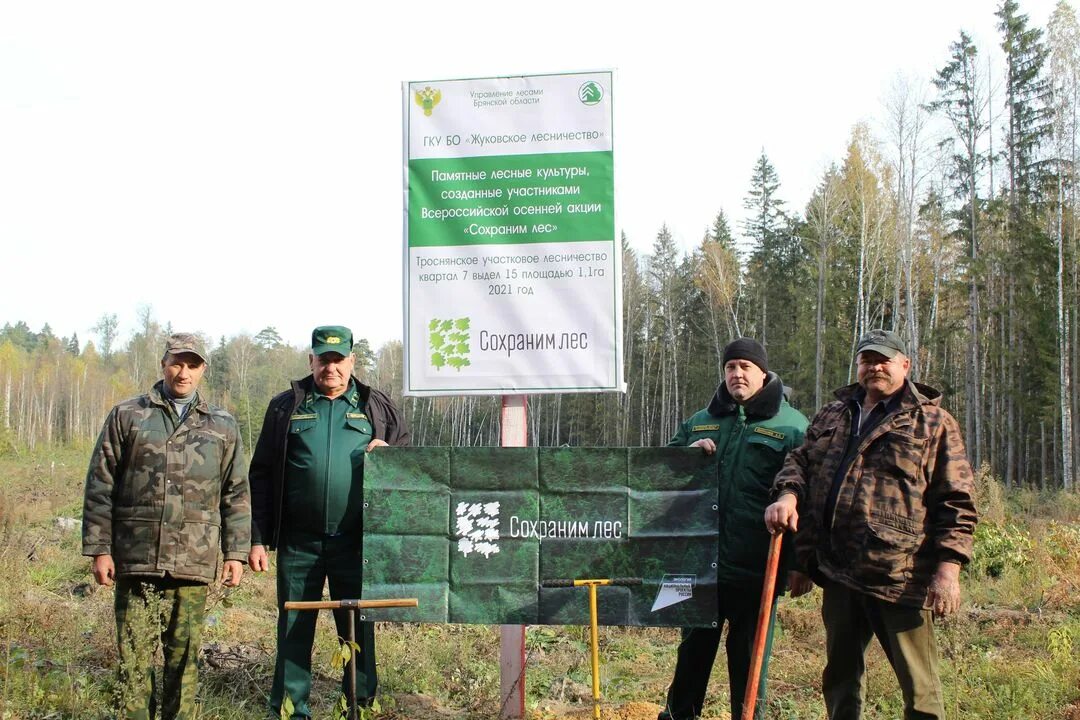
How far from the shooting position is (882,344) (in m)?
4.13

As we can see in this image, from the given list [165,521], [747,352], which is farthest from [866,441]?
[165,521]

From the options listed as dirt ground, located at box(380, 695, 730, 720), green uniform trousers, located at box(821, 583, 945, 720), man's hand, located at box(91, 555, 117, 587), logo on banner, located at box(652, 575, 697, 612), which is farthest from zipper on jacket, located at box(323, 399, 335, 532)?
green uniform trousers, located at box(821, 583, 945, 720)

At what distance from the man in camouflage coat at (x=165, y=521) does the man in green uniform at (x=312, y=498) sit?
0.25 metres

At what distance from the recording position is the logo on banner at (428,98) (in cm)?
513

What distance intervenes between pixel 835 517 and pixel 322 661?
4.16 m

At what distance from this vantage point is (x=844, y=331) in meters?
36.4

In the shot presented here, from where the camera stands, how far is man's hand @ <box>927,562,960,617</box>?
3.77 metres

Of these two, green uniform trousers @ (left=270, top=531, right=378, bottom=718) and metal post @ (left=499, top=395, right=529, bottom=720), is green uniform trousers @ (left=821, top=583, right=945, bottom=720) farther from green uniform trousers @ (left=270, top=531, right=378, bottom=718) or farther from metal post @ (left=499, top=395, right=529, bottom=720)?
green uniform trousers @ (left=270, top=531, right=378, bottom=718)

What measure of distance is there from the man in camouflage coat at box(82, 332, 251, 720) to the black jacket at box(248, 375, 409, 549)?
19 centimetres

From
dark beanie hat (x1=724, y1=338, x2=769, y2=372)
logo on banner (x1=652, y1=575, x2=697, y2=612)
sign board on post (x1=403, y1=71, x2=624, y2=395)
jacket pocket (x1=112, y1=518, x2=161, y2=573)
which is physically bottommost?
logo on banner (x1=652, y1=575, x2=697, y2=612)

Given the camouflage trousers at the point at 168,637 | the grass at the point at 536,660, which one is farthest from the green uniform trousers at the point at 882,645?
the camouflage trousers at the point at 168,637

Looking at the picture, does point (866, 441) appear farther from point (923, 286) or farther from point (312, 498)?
point (923, 286)

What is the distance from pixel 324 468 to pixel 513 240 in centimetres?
170

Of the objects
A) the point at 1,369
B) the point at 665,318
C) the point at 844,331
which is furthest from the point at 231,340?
the point at 844,331
